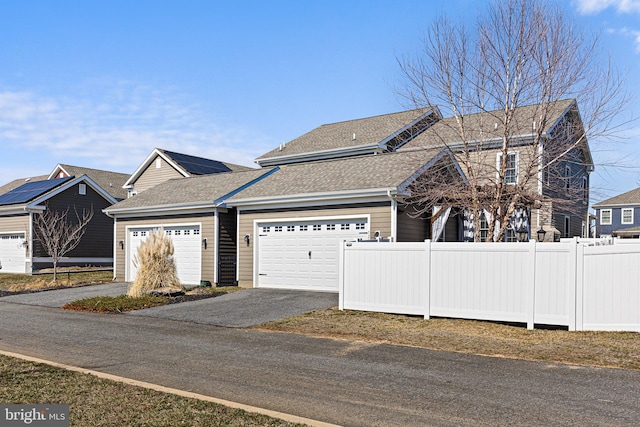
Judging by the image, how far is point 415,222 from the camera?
17.0 m

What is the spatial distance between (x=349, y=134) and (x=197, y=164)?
10770 mm

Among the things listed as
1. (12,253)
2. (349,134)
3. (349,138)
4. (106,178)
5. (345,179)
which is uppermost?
(349,134)

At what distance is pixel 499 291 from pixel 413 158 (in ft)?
25.9

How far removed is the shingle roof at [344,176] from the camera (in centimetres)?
1688

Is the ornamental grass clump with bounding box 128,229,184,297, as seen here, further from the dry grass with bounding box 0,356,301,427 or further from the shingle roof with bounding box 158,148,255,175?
the shingle roof with bounding box 158,148,255,175

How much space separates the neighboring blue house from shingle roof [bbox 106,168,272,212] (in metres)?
36.2

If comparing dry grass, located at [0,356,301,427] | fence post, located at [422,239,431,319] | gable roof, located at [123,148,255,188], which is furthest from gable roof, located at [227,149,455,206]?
gable roof, located at [123,148,255,188]

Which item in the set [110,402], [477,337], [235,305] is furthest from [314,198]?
[110,402]

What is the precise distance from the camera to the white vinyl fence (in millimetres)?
10188

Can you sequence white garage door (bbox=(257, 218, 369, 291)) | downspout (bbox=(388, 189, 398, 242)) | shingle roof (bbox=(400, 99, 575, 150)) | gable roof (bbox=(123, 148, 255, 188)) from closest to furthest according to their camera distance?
shingle roof (bbox=(400, 99, 575, 150)), downspout (bbox=(388, 189, 398, 242)), white garage door (bbox=(257, 218, 369, 291)), gable roof (bbox=(123, 148, 255, 188))

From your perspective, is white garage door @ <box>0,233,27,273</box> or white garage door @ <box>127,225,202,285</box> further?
white garage door @ <box>0,233,27,273</box>

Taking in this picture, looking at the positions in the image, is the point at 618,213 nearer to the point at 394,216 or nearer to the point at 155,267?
the point at 394,216

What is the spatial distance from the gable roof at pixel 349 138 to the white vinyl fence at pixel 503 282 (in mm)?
12361

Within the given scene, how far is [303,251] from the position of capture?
17.8 meters
